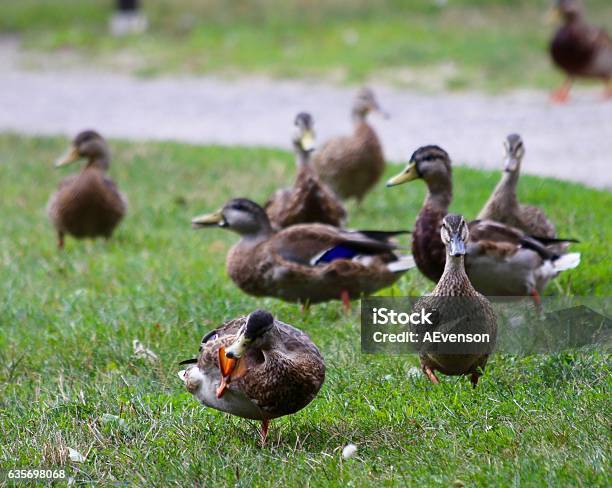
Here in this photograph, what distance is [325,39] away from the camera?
1788cm

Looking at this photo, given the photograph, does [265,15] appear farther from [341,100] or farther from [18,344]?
[18,344]

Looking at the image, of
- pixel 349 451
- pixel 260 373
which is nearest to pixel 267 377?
pixel 260 373

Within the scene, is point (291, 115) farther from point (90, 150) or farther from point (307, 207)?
point (307, 207)

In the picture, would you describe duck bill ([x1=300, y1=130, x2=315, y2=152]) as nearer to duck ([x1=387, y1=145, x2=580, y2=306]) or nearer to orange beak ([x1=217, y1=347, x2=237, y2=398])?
duck ([x1=387, y1=145, x2=580, y2=306])

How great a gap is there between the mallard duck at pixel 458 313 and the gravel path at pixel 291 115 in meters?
4.65

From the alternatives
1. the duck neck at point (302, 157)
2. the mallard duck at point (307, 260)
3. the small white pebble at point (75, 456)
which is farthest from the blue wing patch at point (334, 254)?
the small white pebble at point (75, 456)

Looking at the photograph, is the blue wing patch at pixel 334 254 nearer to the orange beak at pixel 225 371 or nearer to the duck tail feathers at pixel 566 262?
the duck tail feathers at pixel 566 262

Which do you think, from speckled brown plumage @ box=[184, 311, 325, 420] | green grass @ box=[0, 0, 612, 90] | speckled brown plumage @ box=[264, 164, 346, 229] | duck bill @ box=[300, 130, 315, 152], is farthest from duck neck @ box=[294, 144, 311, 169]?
green grass @ box=[0, 0, 612, 90]

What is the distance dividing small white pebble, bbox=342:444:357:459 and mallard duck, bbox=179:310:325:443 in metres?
0.26

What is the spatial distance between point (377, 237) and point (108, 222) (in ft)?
9.58

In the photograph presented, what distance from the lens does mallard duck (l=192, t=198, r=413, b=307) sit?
6.45 meters

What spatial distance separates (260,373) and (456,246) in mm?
1016

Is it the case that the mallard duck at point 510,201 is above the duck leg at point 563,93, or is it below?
above

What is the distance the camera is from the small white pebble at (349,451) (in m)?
4.32
